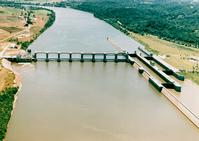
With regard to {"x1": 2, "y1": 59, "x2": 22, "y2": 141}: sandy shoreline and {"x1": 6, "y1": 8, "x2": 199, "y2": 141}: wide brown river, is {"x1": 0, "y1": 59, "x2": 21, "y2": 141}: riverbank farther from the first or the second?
{"x1": 6, "y1": 8, "x2": 199, "y2": 141}: wide brown river

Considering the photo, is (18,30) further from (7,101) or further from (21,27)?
(7,101)

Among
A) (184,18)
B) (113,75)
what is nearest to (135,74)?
(113,75)

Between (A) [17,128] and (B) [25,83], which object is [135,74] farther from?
(A) [17,128]

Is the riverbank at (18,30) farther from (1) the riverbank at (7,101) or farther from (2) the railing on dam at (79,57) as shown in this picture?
(1) the riverbank at (7,101)

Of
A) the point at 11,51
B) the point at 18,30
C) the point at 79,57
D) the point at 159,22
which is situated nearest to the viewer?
the point at 11,51

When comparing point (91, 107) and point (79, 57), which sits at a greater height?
point (79, 57)

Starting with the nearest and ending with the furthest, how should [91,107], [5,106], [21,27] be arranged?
[5,106] → [91,107] → [21,27]

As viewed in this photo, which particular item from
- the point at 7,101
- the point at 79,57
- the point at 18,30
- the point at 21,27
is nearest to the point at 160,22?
the point at 21,27

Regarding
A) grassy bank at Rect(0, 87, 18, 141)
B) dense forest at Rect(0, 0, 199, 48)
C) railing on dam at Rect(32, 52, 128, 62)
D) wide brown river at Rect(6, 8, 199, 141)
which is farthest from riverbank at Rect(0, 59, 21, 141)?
dense forest at Rect(0, 0, 199, 48)
